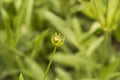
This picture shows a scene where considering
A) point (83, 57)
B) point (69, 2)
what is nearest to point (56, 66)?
point (83, 57)

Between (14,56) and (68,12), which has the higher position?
(68,12)

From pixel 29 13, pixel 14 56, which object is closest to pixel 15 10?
pixel 29 13

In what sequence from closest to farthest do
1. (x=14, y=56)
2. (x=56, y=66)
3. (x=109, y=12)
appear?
1. (x=109, y=12)
2. (x=14, y=56)
3. (x=56, y=66)

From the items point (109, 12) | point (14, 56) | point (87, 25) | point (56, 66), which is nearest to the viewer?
point (109, 12)

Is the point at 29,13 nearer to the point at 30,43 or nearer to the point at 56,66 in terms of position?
the point at 30,43

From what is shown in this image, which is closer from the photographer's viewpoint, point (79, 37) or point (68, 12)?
point (79, 37)

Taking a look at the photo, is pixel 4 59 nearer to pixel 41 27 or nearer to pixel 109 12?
pixel 41 27

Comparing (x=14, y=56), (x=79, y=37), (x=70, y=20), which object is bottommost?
(x=14, y=56)
